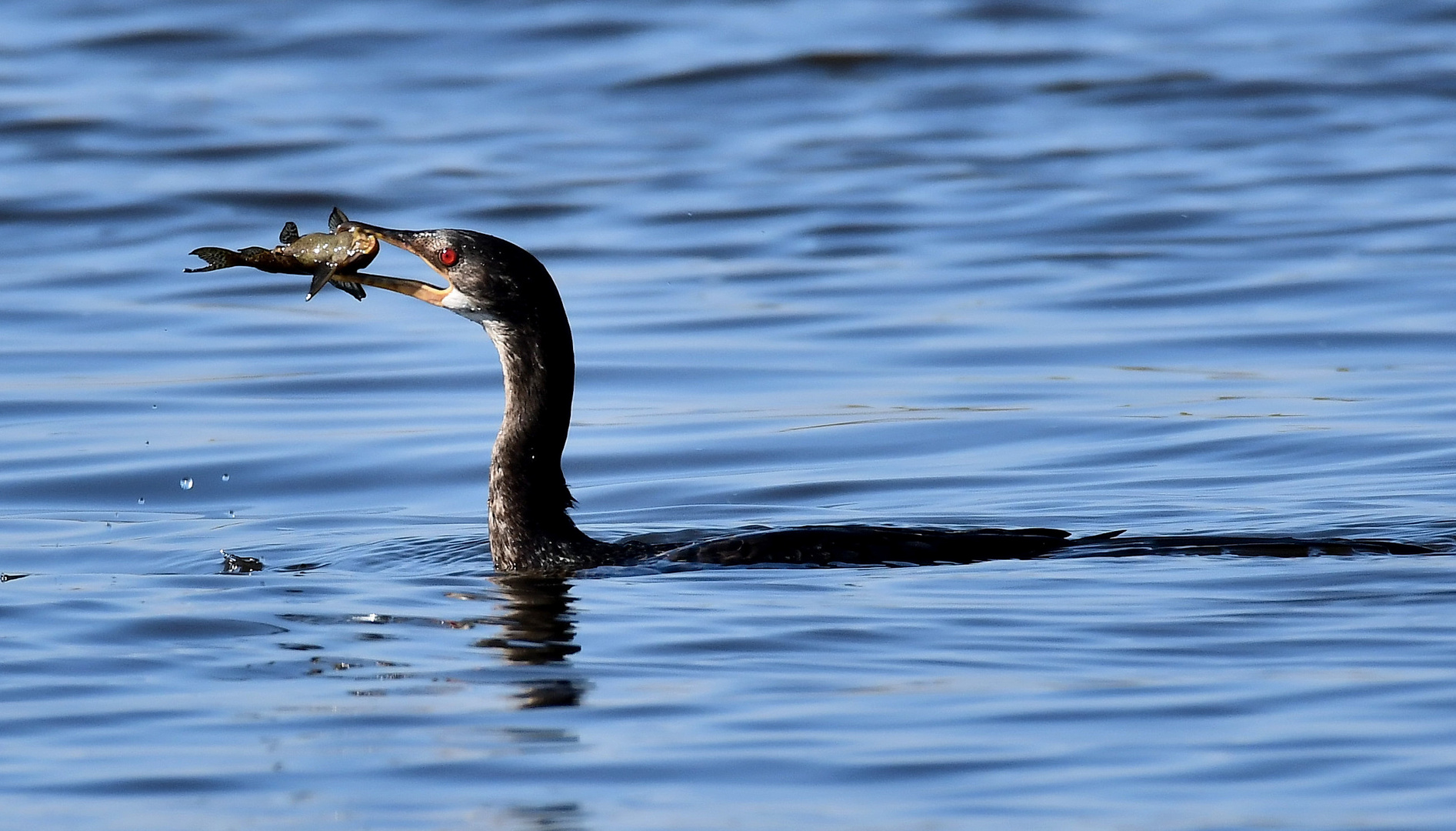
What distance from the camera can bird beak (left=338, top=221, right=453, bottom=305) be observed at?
8.23 meters

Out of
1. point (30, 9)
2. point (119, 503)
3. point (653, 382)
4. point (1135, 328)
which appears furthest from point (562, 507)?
point (30, 9)

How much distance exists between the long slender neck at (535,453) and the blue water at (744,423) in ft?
0.86

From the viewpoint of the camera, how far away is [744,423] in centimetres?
1242

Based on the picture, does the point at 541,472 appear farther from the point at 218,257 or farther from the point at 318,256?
the point at 218,257

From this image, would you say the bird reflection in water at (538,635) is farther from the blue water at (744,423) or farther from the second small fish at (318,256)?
the second small fish at (318,256)

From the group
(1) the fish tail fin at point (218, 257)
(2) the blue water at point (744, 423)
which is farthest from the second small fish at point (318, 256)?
(2) the blue water at point (744, 423)

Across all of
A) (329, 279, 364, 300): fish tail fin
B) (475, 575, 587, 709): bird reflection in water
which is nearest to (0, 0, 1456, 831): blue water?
(475, 575, 587, 709): bird reflection in water

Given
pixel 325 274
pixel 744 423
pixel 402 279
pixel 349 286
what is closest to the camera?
pixel 402 279

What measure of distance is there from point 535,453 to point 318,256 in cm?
110

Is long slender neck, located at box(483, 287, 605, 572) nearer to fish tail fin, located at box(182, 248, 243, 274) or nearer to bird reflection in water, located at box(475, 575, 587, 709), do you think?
bird reflection in water, located at box(475, 575, 587, 709)

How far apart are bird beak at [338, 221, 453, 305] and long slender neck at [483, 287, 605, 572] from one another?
0.29 metres

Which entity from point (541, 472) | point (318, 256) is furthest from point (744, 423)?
point (318, 256)

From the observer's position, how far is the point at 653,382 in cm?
1371

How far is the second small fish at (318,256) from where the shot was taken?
8.59 m
